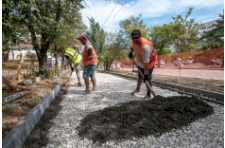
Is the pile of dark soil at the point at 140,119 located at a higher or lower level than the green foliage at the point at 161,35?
lower

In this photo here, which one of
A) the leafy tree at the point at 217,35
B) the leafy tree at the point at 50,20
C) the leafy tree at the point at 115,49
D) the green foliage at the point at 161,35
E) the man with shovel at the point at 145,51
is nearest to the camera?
the man with shovel at the point at 145,51

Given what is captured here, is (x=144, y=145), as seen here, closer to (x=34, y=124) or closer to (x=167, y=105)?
(x=167, y=105)

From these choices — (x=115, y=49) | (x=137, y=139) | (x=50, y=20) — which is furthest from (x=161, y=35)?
(x=137, y=139)

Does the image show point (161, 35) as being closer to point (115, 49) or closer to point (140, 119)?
point (115, 49)

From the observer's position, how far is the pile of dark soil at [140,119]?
227 centimetres

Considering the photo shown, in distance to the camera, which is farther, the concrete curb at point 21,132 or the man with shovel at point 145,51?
the man with shovel at point 145,51

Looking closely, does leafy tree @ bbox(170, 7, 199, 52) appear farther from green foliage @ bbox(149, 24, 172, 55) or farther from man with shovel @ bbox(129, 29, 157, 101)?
man with shovel @ bbox(129, 29, 157, 101)

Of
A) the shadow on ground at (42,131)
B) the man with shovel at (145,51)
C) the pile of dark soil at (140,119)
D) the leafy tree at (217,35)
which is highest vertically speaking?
the leafy tree at (217,35)

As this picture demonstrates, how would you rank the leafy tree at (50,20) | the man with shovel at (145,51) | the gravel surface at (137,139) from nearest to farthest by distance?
the gravel surface at (137,139), the man with shovel at (145,51), the leafy tree at (50,20)

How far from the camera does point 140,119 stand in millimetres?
2639

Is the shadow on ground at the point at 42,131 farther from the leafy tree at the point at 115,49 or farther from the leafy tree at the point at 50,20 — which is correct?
the leafy tree at the point at 115,49

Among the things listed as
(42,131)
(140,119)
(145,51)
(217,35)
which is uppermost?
(217,35)

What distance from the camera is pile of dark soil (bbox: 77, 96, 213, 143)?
7.43 feet

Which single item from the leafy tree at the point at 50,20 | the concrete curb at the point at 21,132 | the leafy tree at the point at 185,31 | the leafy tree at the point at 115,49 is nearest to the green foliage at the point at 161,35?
the leafy tree at the point at 185,31
